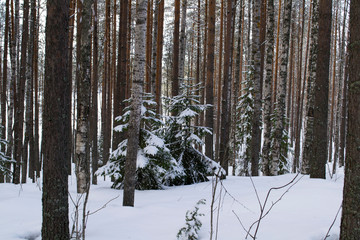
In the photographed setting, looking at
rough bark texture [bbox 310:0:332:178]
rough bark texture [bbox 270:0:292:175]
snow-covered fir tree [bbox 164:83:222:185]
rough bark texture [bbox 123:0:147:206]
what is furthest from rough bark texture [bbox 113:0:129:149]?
rough bark texture [bbox 310:0:332:178]

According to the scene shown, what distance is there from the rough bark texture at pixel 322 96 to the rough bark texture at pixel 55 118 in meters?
5.96

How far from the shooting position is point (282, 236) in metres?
3.64

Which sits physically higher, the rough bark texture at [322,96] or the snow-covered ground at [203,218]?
the rough bark texture at [322,96]

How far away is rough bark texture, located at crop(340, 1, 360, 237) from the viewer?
111 inches

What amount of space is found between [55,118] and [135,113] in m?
2.41

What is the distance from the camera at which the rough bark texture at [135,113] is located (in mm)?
5465

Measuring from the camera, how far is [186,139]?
907 centimetres

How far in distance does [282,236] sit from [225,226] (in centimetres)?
84

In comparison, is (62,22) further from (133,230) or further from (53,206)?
(133,230)

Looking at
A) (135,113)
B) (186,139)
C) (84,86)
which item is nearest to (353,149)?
(135,113)

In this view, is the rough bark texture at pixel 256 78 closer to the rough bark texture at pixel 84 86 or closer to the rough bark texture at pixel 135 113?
the rough bark texture at pixel 135 113

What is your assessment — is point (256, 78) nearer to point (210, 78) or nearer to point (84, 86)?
point (210, 78)

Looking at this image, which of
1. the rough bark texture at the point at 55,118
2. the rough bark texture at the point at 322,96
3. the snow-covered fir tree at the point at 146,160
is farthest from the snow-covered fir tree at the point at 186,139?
the rough bark texture at the point at 55,118

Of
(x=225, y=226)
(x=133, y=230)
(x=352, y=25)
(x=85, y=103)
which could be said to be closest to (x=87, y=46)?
(x=85, y=103)
